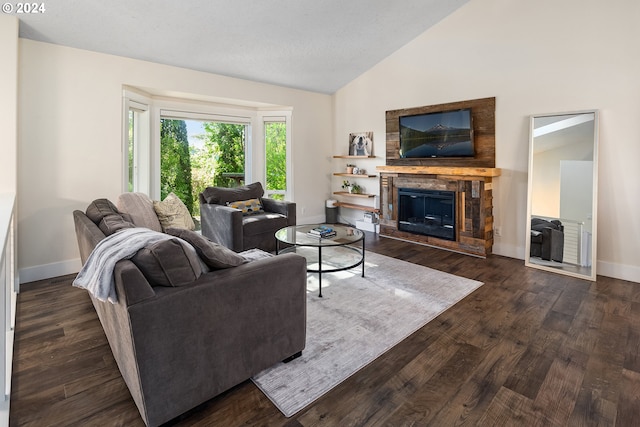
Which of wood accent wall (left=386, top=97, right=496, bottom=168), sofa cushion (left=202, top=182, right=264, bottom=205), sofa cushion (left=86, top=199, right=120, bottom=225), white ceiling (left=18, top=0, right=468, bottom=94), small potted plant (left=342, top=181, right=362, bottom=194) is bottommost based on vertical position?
sofa cushion (left=86, top=199, right=120, bottom=225)

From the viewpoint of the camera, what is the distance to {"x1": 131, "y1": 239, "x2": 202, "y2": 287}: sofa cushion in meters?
1.56

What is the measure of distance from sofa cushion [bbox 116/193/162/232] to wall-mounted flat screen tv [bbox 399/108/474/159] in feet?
12.0

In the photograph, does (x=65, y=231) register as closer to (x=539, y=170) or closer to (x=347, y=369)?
(x=347, y=369)

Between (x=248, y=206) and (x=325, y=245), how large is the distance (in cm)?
194

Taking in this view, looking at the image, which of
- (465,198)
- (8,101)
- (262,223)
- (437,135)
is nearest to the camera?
(8,101)

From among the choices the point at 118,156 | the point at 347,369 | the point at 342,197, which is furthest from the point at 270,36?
the point at 347,369

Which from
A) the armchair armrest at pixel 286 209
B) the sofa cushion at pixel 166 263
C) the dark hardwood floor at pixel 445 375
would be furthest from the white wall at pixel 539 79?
the sofa cushion at pixel 166 263

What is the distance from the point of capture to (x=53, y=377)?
2.01 m

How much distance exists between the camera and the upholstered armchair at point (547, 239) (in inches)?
153

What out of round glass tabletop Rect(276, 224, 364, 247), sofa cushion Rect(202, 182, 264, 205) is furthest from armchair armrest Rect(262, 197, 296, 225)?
round glass tabletop Rect(276, 224, 364, 247)

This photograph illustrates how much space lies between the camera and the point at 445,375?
2023mm

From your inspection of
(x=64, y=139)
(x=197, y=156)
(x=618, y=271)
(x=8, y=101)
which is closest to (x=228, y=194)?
(x=197, y=156)

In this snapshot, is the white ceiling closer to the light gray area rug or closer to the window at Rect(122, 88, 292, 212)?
the window at Rect(122, 88, 292, 212)

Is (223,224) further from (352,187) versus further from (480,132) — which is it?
(480,132)
